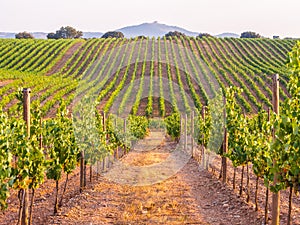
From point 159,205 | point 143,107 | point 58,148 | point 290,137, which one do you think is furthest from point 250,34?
point 290,137

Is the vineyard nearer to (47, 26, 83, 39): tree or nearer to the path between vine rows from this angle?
the path between vine rows

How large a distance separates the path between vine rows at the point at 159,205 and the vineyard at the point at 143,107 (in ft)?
1.60

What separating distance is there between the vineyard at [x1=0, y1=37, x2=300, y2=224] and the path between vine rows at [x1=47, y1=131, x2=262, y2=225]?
0.49 meters

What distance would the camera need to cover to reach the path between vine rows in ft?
34.1

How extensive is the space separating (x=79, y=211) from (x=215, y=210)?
3715 mm

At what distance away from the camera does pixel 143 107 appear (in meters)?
48.8

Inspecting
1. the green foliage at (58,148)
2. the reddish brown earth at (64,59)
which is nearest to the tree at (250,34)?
the reddish brown earth at (64,59)

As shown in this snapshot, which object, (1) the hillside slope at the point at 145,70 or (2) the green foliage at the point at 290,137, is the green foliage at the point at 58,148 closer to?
(2) the green foliage at the point at 290,137

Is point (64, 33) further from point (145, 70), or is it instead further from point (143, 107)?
point (143, 107)

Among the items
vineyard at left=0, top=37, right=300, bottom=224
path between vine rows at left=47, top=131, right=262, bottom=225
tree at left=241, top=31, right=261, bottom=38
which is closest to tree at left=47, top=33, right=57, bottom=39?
vineyard at left=0, top=37, right=300, bottom=224

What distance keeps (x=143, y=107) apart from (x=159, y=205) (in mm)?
36943

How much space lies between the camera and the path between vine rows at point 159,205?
10.4 meters

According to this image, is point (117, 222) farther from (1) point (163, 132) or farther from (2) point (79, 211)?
(1) point (163, 132)

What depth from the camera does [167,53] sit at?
224 feet
